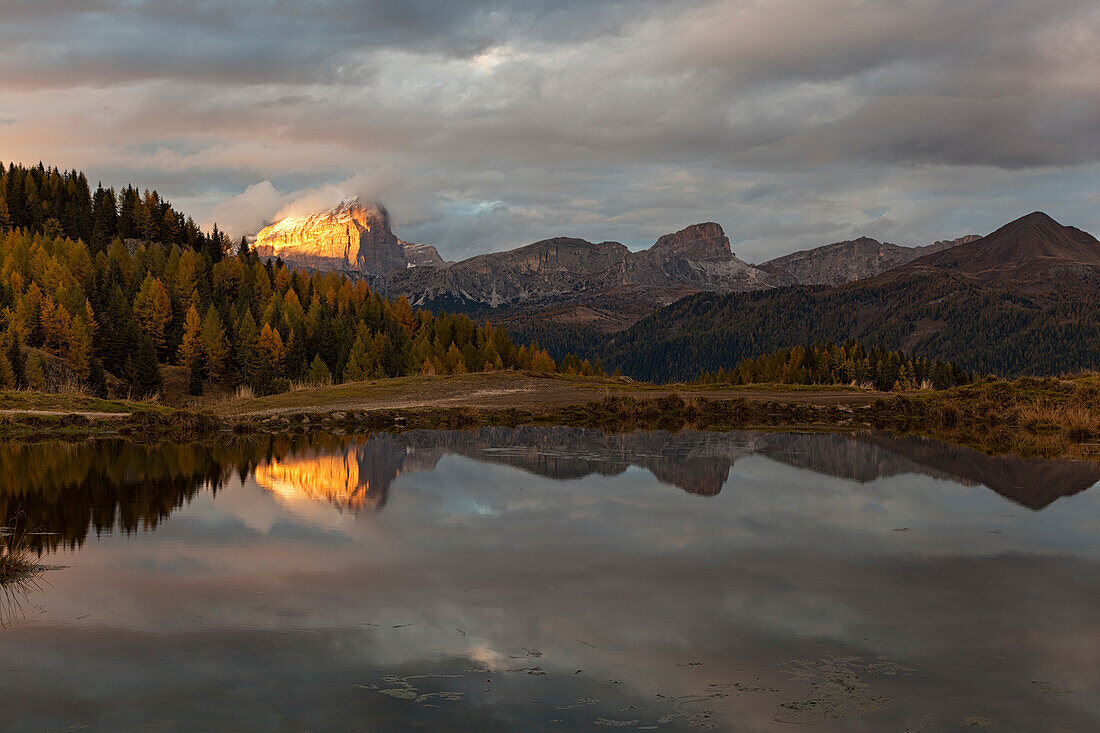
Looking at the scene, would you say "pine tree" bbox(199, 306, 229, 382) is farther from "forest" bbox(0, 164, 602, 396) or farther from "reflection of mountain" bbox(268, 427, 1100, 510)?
"reflection of mountain" bbox(268, 427, 1100, 510)

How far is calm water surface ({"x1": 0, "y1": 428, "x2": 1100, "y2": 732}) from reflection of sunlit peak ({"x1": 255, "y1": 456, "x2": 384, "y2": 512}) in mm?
262

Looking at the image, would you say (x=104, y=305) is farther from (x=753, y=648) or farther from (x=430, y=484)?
(x=753, y=648)

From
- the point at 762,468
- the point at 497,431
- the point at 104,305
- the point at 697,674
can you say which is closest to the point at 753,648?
the point at 697,674

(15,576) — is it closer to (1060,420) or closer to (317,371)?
(1060,420)

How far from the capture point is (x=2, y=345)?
2672 inches

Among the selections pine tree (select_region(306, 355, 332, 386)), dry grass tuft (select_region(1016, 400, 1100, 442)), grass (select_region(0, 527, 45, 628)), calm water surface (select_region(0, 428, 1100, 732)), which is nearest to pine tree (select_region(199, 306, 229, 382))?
pine tree (select_region(306, 355, 332, 386))

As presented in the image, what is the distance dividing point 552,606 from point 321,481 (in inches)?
596

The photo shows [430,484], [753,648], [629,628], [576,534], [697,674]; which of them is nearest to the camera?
[697,674]

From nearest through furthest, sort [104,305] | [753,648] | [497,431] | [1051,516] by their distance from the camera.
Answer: [753,648] < [1051,516] < [497,431] < [104,305]

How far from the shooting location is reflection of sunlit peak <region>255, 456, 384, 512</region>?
2288cm

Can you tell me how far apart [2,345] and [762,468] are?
6301 cm

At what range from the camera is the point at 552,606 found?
12.6 m

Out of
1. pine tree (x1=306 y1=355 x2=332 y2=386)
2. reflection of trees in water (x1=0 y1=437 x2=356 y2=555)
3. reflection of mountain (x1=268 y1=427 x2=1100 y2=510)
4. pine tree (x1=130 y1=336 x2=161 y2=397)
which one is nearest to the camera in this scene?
reflection of trees in water (x1=0 y1=437 x2=356 y2=555)

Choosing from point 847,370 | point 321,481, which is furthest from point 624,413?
point 847,370
